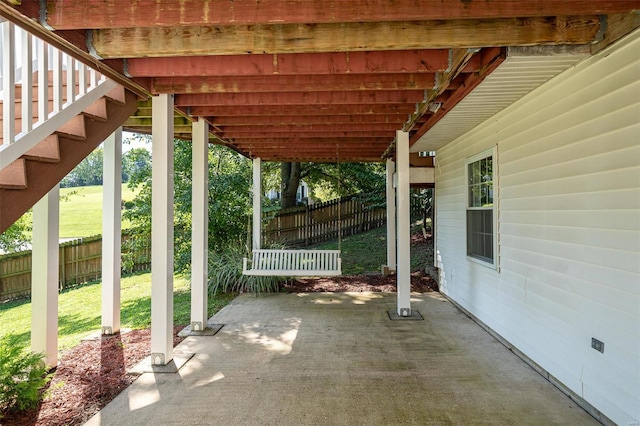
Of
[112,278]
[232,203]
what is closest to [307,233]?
[232,203]

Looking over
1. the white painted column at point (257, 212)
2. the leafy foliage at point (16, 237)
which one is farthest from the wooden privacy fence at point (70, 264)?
the white painted column at point (257, 212)

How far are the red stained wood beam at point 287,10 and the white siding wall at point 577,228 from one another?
70 centimetres

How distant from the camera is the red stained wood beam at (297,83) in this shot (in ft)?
10.4

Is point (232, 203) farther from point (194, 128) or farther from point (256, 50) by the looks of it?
point (256, 50)

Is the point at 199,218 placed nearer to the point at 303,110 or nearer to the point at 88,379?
the point at 303,110

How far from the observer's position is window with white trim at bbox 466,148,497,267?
4.25 m

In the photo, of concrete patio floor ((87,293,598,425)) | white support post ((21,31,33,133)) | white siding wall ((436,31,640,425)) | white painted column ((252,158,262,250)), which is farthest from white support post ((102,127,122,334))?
white siding wall ((436,31,640,425))

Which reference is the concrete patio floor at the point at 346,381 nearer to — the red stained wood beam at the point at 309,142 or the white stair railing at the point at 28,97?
the white stair railing at the point at 28,97

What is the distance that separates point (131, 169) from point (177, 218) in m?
1.23

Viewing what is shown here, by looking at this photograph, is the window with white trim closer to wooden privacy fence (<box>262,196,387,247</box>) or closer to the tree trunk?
wooden privacy fence (<box>262,196,387,247</box>)

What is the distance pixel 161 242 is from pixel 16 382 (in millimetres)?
1445

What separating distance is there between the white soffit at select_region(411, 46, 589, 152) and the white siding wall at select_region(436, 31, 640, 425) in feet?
0.40

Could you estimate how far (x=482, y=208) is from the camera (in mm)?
4590

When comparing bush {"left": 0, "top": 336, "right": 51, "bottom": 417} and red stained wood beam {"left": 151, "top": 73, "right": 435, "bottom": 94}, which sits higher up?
red stained wood beam {"left": 151, "top": 73, "right": 435, "bottom": 94}
